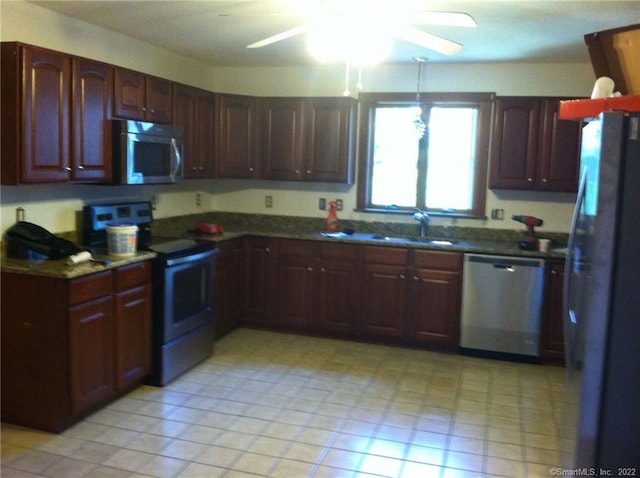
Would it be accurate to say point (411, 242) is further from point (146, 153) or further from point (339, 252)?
point (146, 153)

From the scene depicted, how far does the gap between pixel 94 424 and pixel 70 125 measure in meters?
1.73

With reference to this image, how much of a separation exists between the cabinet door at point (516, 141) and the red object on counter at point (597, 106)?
6.65 feet

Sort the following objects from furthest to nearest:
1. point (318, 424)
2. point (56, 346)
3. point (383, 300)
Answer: point (383, 300) < point (318, 424) < point (56, 346)

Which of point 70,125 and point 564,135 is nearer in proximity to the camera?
point 70,125

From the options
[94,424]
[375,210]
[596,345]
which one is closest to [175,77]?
[375,210]

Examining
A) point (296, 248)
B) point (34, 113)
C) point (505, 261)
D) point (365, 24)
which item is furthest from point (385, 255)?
point (34, 113)

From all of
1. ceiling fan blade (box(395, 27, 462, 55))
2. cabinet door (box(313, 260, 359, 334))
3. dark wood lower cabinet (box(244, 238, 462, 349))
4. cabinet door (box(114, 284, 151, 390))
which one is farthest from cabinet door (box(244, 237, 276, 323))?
ceiling fan blade (box(395, 27, 462, 55))

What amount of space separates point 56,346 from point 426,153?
3.39m

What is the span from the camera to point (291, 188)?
5605 millimetres

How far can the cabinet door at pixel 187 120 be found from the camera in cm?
456

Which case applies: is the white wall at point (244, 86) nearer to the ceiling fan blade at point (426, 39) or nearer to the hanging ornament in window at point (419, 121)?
the hanging ornament in window at point (419, 121)

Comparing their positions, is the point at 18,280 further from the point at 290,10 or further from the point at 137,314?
the point at 290,10

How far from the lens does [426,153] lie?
5.21m

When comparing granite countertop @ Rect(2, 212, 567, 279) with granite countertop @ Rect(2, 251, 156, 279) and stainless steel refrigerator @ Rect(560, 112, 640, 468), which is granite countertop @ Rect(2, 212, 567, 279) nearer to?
granite countertop @ Rect(2, 251, 156, 279)
